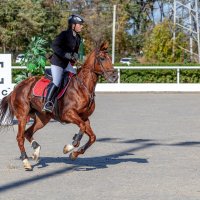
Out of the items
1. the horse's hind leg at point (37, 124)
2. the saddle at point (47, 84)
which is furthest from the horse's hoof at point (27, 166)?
the saddle at point (47, 84)

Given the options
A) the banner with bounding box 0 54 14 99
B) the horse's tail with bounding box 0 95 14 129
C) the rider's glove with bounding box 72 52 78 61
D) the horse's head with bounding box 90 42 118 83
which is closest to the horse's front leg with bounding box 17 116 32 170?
the horse's tail with bounding box 0 95 14 129

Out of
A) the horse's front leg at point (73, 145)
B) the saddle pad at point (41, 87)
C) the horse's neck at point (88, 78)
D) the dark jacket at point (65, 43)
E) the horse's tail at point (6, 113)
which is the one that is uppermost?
the dark jacket at point (65, 43)

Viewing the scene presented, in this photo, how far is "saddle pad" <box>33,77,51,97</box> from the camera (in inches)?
465

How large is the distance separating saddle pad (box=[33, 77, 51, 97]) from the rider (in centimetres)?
20

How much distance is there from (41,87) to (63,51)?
2.77 ft

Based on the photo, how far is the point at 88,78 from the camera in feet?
37.9

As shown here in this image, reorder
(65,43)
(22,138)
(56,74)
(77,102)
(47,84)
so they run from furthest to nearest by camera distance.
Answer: (47,84)
(22,138)
(56,74)
(65,43)
(77,102)

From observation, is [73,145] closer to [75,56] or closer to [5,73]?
[75,56]

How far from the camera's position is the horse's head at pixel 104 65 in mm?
11305

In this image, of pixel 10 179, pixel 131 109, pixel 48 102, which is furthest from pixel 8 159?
pixel 131 109

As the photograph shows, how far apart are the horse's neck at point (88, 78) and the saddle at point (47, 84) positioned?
0.79 ft

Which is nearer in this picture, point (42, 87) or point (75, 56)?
point (75, 56)

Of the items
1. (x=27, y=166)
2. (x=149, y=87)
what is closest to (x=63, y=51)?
(x=27, y=166)

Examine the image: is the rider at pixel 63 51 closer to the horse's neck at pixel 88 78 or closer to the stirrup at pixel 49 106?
the stirrup at pixel 49 106
